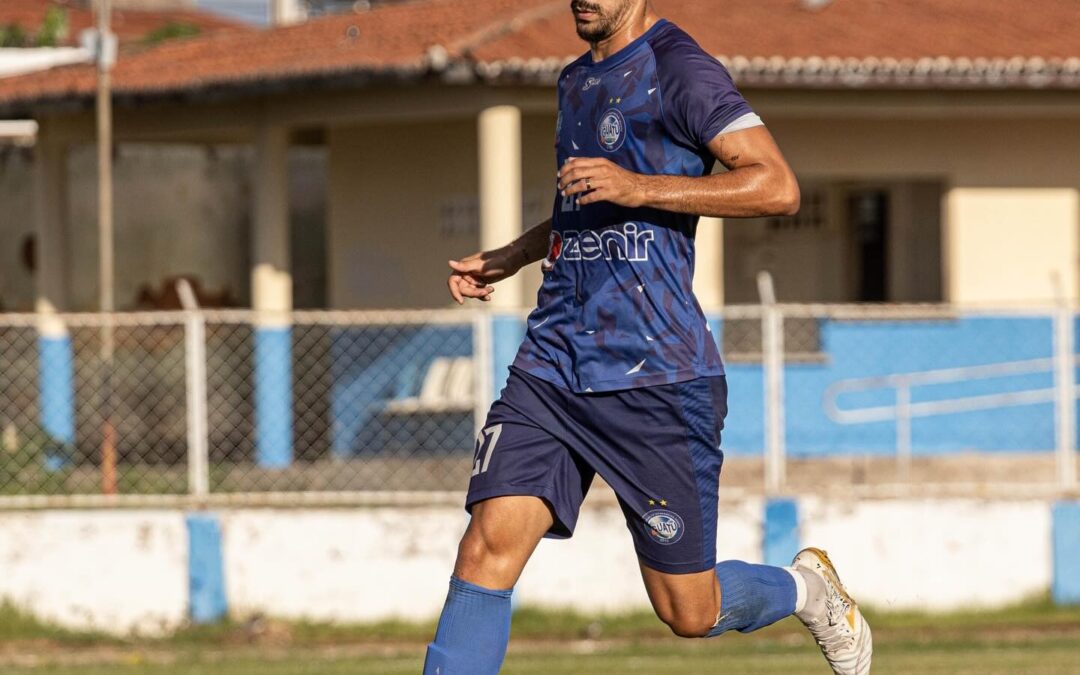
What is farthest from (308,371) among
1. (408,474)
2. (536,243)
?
(536,243)

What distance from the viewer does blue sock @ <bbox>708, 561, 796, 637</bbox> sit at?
17.3ft

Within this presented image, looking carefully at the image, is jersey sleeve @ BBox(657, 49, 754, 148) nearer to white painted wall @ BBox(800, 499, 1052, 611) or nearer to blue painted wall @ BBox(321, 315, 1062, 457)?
white painted wall @ BBox(800, 499, 1052, 611)

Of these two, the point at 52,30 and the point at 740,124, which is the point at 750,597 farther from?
the point at 52,30

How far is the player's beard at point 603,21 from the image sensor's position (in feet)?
16.3

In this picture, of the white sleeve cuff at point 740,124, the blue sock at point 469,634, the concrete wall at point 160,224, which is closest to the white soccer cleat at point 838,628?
the blue sock at point 469,634

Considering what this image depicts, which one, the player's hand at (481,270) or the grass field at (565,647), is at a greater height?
the player's hand at (481,270)

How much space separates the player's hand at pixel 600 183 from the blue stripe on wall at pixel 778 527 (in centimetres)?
587

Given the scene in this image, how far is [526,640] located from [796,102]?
5.83 m

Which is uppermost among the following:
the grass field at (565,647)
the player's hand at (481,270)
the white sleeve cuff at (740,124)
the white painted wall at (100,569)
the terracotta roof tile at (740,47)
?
the terracotta roof tile at (740,47)

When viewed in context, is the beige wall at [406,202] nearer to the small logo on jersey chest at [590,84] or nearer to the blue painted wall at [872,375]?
the blue painted wall at [872,375]

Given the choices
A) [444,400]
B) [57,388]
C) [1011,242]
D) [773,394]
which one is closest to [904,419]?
[1011,242]

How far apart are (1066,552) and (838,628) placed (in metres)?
5.24

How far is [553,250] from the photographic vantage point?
201 inches

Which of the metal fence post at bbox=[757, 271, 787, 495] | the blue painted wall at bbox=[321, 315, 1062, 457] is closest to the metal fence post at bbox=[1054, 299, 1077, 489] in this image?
the metal fence post at bbox=[757, 271, 787, 495]
